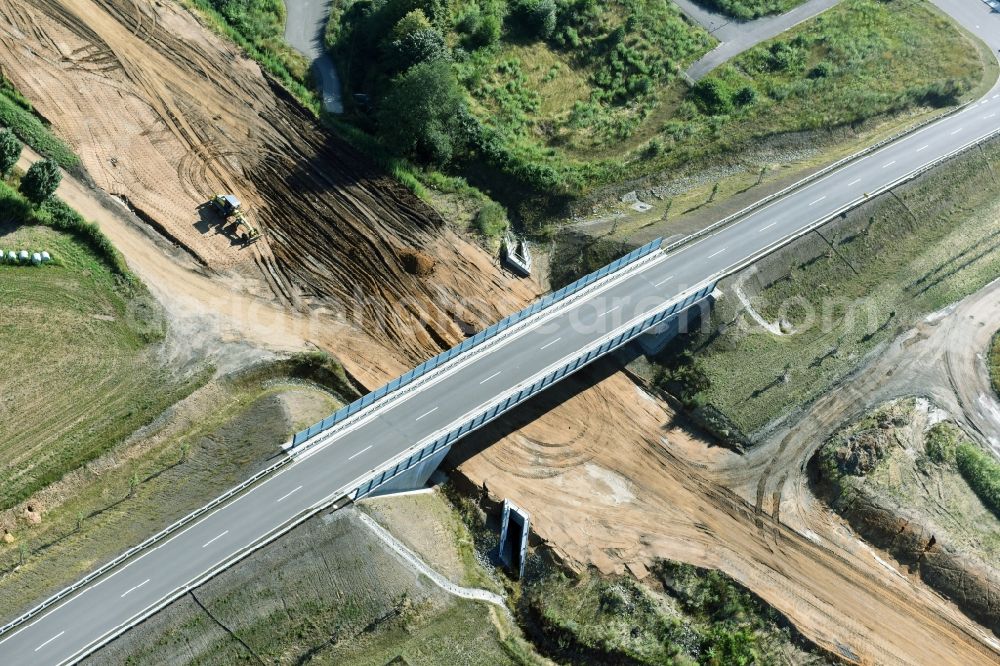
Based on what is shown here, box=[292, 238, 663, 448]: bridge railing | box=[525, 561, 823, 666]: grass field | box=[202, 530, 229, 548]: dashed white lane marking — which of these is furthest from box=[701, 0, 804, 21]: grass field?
box=[202, 530, 229, 548]: dashed white lane marking

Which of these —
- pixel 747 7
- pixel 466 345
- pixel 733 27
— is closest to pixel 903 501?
pixel 466 345

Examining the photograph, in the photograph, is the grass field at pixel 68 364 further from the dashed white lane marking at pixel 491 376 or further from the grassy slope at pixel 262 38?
the grassy slope at pixel 262 38

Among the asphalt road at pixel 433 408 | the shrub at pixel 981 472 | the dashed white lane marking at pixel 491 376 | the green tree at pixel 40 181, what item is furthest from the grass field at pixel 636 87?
the shrub at pixel 981 472

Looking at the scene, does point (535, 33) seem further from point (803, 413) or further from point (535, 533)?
point (535, 533)

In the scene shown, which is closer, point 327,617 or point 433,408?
point 327,617

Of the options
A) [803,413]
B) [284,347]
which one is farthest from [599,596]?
[284,347]

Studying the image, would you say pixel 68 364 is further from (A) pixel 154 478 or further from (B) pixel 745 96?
(B) pixel 745 96
